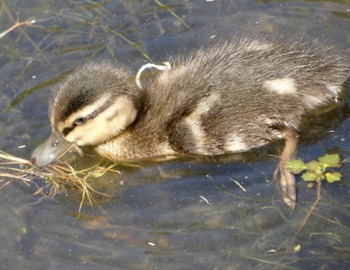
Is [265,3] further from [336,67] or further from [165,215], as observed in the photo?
[165,215]

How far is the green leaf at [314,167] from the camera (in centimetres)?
375

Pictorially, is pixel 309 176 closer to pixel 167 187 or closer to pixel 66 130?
pixel 167 187

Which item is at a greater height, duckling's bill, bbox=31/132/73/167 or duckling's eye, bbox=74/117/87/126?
duckling's eye, bbox=74/117/87/126

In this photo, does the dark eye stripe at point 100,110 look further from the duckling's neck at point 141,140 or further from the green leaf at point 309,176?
the green leaf at point 309,176

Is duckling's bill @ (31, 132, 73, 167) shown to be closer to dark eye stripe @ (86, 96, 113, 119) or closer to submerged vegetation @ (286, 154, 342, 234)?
dark eye stripe @ (86, 96, 113, 119)

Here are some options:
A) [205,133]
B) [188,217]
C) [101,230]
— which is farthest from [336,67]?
[101,230]

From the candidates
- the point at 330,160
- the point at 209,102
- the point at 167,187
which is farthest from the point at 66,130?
the point at 330,160

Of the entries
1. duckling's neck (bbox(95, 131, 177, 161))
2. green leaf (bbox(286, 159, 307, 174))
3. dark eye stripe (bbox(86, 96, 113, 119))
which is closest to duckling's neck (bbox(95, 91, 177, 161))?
duckling's neck (bbox(95, 131, 177, 161))

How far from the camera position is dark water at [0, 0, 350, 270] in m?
3.50

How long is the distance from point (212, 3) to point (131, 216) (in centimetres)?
160

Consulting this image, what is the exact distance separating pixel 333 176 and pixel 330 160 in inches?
3.4

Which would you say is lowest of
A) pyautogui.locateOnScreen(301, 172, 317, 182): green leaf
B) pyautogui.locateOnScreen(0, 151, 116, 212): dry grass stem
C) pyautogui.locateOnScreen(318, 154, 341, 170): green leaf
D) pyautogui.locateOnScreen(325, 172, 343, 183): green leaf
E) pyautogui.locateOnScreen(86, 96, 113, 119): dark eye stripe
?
pyautogui.locateOnScreen(0, 151, 116, 212): dry grass stem

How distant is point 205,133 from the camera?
383 centimetres

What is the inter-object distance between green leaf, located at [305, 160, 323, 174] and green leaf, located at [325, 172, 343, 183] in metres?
0.04
